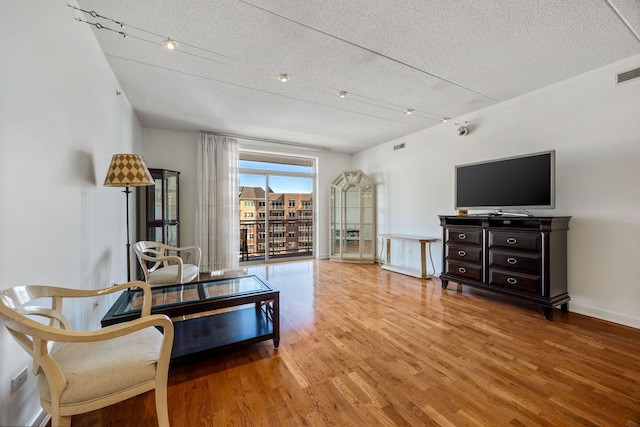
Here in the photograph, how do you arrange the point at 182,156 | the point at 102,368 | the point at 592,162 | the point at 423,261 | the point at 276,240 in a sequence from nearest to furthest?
the point at 102,368 → the point at 592,162 → the point at 423,261 → the point at 182,156 → the point at 276,240

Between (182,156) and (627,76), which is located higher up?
(627,76)

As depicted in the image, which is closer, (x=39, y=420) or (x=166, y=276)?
(x=39, y=420)

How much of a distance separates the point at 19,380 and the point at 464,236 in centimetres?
403

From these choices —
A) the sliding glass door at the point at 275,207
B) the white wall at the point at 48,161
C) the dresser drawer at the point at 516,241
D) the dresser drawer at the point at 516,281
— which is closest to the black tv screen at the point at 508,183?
the dresser drawer at the point at 516,241

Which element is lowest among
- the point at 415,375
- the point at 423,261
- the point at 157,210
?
the point at 415,375

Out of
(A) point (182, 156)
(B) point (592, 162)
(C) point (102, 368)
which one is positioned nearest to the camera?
(C) point (102, 368)

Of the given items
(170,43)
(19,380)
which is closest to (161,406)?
(19,380)

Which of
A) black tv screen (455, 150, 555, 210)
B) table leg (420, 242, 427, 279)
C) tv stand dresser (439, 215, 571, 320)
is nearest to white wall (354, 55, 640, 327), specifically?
tv stand dresser (439, 215, 571, 320)

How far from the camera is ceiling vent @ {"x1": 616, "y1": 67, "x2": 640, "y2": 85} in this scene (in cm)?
244

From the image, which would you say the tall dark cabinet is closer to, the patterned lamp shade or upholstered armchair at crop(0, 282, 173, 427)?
the patterned lamp shade

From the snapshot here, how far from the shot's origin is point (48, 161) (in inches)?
58.6

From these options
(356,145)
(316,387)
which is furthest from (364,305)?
(356,145)

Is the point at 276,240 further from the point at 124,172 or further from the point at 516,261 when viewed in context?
the point at 516,261

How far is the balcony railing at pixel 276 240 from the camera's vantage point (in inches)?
226
